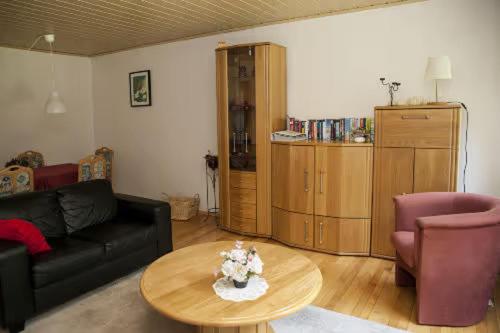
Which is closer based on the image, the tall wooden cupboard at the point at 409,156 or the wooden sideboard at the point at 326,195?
the tall wooden cupboard at the point at 409,156

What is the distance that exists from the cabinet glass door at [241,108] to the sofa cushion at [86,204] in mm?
1412

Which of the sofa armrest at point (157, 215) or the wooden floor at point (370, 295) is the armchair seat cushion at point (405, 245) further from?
the sofa armrest at point (157, 215)

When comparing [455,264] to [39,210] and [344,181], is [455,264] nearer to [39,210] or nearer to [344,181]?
[344,181]

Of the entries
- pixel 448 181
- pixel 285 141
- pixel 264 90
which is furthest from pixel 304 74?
pixel 448 181

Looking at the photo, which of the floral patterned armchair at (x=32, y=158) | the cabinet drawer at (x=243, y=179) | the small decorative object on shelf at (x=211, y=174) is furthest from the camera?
the floral patterned armchair at (x=32, y=158)

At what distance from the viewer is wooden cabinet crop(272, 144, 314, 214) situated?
3.80 meters

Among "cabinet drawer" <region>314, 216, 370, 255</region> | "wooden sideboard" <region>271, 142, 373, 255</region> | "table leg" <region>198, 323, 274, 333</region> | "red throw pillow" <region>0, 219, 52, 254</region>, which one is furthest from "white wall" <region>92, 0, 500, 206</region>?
"red throw pillow" <region>0, 219, 52, 254</region>

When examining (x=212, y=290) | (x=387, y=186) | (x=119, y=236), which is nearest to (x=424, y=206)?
(x=387, y=186)

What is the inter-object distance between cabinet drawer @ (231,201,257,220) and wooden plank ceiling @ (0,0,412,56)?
2014 millimetres

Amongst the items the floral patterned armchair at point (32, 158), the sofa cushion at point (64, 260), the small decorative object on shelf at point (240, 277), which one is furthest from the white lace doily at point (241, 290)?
the floral patterned armchair at point (32, 158)

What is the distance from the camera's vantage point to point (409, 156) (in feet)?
11.0

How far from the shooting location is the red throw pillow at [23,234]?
8.41 ft

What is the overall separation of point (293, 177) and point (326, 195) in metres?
0.39

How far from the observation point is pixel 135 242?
3.18 meters
